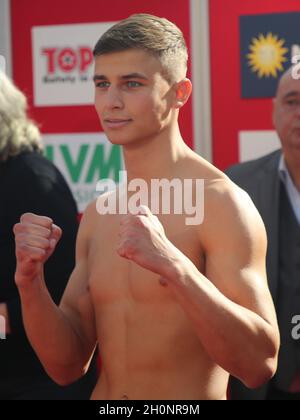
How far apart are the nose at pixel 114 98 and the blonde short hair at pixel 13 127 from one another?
890 millimetres

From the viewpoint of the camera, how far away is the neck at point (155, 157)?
7.50 ft

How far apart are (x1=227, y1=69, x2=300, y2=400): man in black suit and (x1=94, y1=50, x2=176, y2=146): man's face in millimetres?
1021

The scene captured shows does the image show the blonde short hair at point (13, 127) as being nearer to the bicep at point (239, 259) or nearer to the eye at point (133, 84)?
the eye at point (133, 84)

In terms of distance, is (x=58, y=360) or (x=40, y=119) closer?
(x=58, y=360)

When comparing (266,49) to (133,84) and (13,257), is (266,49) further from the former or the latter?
(133,84)

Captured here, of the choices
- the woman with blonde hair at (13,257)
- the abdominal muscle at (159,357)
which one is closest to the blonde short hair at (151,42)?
→ the abdominal muscle at (159,357)

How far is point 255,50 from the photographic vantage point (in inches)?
134

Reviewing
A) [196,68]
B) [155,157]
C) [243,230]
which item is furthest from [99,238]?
[196,68]

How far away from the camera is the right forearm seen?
2264 millimetres

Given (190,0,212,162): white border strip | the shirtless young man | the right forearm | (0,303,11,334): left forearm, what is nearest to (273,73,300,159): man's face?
(190,0,212,162): white border strip

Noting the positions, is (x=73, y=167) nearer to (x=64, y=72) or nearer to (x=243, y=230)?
(x=64, y=72)

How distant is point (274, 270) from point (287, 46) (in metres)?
0.82

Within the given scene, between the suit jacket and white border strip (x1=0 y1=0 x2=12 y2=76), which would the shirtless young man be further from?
white border strip (x1=0 y1=0 x2=12 y2=76)

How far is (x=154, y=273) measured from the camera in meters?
2.24
